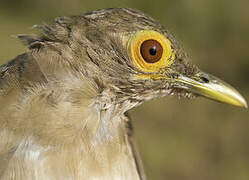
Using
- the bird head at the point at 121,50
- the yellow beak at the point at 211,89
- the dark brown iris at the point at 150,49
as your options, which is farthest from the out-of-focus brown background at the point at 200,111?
the dark brown iris at the point at 150,49

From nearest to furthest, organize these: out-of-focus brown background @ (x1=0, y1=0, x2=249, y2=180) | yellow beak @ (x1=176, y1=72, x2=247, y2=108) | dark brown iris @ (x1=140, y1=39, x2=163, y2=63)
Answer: dark brown iris @ (x1=140, y1=39, x2=163, y2=63), yellow beak @ (x1=176, y1=72, x2=247, y2=108), out-of-focus brown background @ (x1=0, y1=0, x2=249, y2=180)

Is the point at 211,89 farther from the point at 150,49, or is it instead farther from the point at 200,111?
the point at 200,111

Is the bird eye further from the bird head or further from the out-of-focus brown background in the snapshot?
the out-of-focus brown background

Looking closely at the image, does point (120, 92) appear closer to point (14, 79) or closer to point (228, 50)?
point (14, 79)

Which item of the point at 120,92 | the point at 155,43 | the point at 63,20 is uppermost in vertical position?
the point at 63,20

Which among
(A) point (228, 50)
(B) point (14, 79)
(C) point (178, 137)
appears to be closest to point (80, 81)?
(B) point (14, 79)

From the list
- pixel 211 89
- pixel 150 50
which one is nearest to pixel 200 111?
pixel 211 89

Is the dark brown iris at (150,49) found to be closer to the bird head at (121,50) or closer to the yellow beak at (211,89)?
the bird head at (121,50)

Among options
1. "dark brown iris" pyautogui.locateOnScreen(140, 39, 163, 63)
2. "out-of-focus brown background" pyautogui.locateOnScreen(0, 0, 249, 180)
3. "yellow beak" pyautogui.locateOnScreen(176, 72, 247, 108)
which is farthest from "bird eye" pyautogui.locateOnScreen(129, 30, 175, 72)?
"out-of-focus brown background" pyautogui.locateOnScreen(0, 0, 249, 180)
